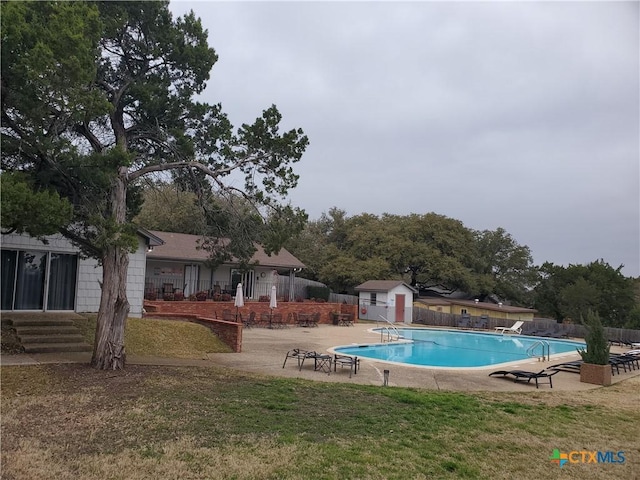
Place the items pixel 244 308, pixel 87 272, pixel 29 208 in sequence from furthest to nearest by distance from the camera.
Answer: pixel 244 308 < pixel 87 272 < pixel 29 208

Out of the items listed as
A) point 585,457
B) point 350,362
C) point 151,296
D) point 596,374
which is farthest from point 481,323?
point 585,457

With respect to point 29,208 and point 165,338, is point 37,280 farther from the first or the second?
point 29,208

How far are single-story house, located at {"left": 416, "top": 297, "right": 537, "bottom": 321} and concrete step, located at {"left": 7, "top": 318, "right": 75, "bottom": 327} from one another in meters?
27.8

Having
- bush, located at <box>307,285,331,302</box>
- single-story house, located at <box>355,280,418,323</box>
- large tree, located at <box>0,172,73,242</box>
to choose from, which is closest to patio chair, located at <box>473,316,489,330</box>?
single-story house, located at <box>355,280,418,323</box>

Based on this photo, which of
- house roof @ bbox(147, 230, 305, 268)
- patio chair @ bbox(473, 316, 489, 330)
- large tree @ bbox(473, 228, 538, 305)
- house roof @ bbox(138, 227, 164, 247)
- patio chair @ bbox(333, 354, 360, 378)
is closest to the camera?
patio chair @ bbox(333, 354, 360, 378)

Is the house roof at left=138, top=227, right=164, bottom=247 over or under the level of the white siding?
over

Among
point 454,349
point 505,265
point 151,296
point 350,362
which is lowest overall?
point 454,349

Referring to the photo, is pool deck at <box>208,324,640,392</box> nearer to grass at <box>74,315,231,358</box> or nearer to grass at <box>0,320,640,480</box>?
grass at <box>74,315,231,358</box>

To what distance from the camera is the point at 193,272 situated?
93.0 ft

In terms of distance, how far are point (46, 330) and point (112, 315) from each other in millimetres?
4169

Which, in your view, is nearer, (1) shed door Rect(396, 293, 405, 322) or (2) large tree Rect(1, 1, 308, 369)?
(2) large tree Rect(1, 1, 308, 369)

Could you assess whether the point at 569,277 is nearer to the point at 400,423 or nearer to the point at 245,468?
the point at 400,423

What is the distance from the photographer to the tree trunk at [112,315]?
10.6 m

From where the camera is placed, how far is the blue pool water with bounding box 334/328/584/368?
1844cm
